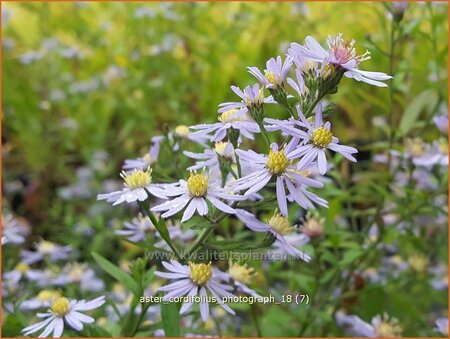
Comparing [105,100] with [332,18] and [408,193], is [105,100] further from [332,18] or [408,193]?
[408,193]

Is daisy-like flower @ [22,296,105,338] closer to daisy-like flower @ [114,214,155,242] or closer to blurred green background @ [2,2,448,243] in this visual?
daisy-like flower @ [114,214,155,242]

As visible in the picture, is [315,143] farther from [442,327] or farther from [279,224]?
[442,327]

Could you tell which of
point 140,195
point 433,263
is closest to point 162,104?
point 433,263

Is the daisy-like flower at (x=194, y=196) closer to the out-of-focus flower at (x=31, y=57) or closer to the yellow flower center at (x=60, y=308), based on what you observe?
the yellow flower center at (x=60, y=308)

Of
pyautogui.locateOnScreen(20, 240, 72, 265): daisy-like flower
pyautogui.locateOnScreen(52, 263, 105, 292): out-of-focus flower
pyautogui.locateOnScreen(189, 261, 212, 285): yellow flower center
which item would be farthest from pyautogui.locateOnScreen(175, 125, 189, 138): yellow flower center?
pyautogui.locateOnScreen(20, 240, 72, 265): daisy-like flower

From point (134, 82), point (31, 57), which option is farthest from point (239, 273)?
point (31, 57)

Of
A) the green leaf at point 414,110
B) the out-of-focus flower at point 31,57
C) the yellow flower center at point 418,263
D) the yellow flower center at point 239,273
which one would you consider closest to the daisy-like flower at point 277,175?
the yellow flower center at point 239,273

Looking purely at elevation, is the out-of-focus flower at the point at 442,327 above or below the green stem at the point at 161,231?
below
